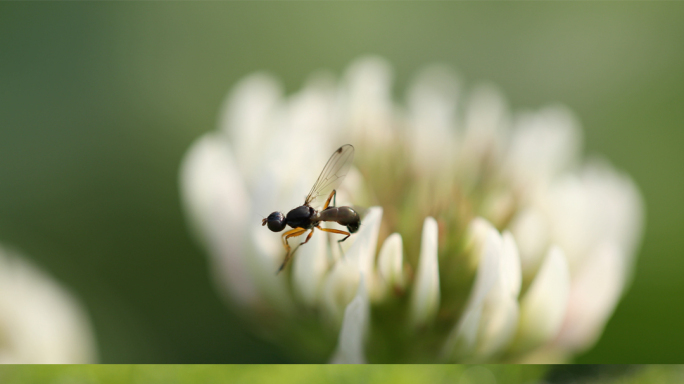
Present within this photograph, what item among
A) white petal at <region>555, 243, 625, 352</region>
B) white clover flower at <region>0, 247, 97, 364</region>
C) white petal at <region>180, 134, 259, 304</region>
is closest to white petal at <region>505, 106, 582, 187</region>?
white petal at <region>555, 243, 625, 352</region>

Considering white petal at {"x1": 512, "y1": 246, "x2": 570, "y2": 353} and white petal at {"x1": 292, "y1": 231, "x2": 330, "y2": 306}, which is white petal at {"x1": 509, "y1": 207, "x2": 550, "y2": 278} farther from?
white petal at {"x1": 292, "y1": 231, "x2": 330, "y2": 306}

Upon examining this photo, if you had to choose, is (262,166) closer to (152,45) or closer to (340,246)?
(340,246)

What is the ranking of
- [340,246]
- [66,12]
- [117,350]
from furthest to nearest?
1. [66,12]
2. [117,350]
3. [340,246]

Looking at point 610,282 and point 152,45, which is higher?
point 152,45

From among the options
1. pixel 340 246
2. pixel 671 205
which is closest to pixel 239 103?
pixel 340 246

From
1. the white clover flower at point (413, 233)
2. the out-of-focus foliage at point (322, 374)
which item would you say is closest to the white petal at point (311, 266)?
the white clover flower at point (413, 233)

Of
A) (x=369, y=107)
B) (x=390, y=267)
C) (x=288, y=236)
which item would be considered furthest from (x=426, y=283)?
(x=369, y=107)
